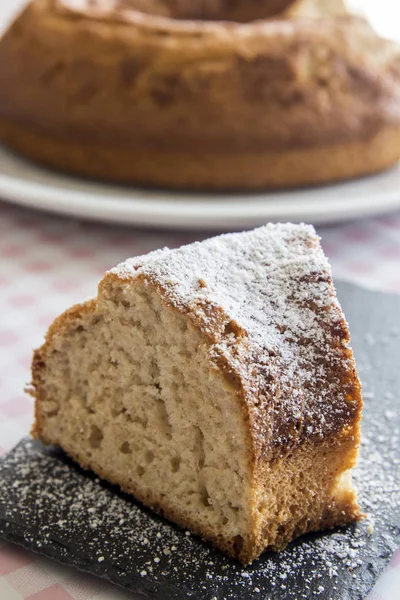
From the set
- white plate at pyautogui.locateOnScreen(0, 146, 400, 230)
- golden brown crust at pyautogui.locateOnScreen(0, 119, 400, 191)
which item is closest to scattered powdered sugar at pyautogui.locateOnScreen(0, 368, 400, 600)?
white plate at pyautogui.locateOnScreen(0, 146, 400, 230)

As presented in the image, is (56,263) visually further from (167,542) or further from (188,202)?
(167,542)

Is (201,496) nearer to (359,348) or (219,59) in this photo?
(359,348)

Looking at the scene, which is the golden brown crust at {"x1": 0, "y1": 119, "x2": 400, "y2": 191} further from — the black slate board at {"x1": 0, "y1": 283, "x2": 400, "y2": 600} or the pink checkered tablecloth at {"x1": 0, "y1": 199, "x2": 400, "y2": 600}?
the black slate board at {"x1": 0, "y1": 283, "x2": 400, "y2": 600}

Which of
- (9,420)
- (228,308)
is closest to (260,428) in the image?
(228,308)

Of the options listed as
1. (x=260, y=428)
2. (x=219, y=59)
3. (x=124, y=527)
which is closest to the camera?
(x=260, y=428)

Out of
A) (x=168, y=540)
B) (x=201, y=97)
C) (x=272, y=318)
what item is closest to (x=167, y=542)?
(x=168, y=540)

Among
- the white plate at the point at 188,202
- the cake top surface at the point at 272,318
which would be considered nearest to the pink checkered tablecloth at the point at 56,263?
the white plate at the point at 188,202
